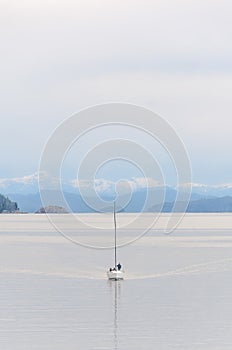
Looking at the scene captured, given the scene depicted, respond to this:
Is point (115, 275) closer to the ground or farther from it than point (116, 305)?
farther from it

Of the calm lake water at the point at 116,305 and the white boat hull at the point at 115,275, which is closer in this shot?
the calm lake water at the point at 116,305

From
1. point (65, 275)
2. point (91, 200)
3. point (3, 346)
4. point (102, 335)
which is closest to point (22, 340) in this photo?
point (3, 346)

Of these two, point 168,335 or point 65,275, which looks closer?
point 168,335

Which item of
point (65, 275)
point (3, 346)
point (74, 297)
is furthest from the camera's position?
point (65, 275)

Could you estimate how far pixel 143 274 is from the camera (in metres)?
88.5

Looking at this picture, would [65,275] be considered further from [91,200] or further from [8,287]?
[91,200]

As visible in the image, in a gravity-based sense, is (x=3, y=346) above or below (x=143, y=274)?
below

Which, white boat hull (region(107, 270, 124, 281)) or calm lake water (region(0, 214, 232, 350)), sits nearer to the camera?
calm lake water (region(0, 214, 232, 350))

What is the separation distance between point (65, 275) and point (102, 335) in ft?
112

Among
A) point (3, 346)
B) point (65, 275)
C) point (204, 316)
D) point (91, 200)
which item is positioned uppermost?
point (91, 200)

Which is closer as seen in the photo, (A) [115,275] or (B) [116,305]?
(B) [116,305]

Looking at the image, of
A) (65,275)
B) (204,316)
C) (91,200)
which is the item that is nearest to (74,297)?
(204,316)

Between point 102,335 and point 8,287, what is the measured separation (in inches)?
937

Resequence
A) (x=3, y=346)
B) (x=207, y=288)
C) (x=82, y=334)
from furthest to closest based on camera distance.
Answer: (x=207, y=288)
(x=82, y=334)
(x=3, y=346)
